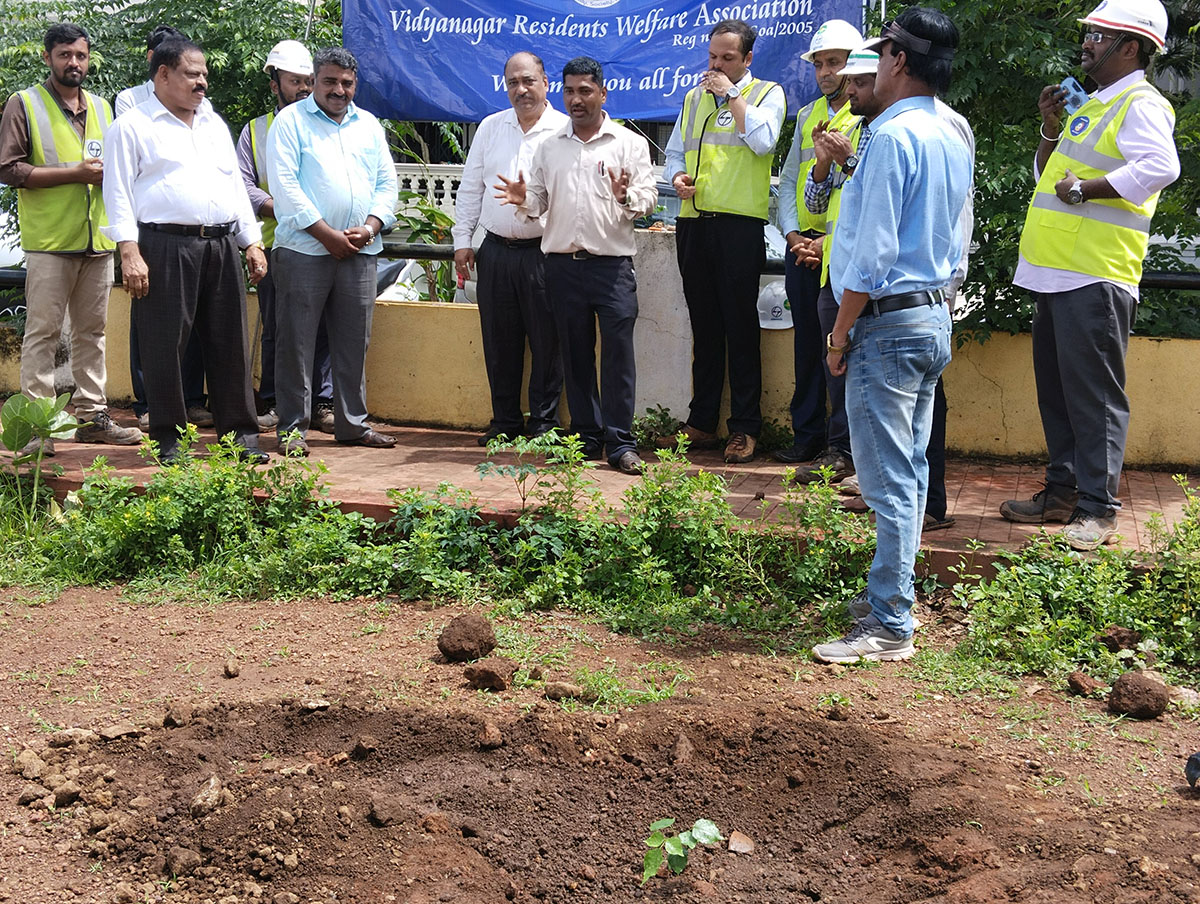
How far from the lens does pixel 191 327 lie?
646 centimetres

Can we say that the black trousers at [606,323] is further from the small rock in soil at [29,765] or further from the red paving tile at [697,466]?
the small rock in soil at [29,765]

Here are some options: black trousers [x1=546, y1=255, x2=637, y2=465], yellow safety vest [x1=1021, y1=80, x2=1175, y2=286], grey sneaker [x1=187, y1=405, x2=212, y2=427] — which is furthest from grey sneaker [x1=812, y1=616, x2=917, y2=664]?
grey sneaker [x1=187, y1=405, x2=212, y2=427]

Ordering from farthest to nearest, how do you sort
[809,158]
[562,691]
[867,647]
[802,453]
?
[802,453]
[809,158]
[867,647]
[562,691]

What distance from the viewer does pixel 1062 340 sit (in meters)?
5.18

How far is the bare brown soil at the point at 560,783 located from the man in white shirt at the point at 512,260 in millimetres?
2703

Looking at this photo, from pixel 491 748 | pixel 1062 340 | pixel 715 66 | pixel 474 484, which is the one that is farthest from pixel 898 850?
pixel 715 66

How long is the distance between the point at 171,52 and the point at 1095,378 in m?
4.61

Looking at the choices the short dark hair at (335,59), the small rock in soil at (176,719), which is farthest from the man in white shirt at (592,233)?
the small rock in soil at (176,719)

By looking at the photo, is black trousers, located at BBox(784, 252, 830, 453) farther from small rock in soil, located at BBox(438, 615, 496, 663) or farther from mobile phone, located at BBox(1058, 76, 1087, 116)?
small rock in soil, located at BBox(438, 615, 496, 663)

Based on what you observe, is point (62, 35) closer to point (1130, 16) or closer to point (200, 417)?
point (200, 417)

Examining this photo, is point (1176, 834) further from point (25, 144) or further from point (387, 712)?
point (25, 144)

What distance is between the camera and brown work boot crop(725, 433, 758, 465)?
678cm

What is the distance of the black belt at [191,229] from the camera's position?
628 cm

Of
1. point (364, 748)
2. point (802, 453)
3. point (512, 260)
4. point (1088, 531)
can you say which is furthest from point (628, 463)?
point (364, 748)
